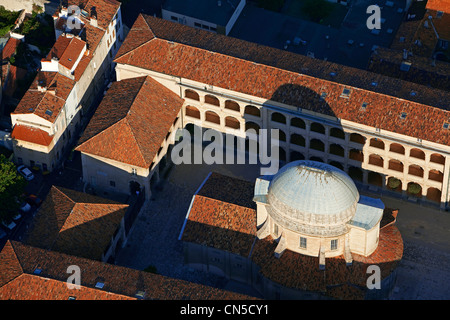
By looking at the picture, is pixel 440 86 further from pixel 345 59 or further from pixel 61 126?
pixel 61 126

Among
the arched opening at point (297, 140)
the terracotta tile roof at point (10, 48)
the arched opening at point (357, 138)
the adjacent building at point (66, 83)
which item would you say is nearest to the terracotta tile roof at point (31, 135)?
the adjacent building at point (66, 83)

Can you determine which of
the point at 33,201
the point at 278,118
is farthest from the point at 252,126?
the point at 33,201

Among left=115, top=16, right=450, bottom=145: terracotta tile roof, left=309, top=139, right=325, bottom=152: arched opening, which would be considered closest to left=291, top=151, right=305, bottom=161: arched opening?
left=309, top=139, right=325, bottom=152: arched opening

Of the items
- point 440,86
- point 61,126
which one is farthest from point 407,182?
point 61,126

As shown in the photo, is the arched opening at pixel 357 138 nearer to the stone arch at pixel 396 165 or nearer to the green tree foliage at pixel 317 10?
the stone arch at pixel 396 165

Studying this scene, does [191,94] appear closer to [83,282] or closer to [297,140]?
[297,140]
